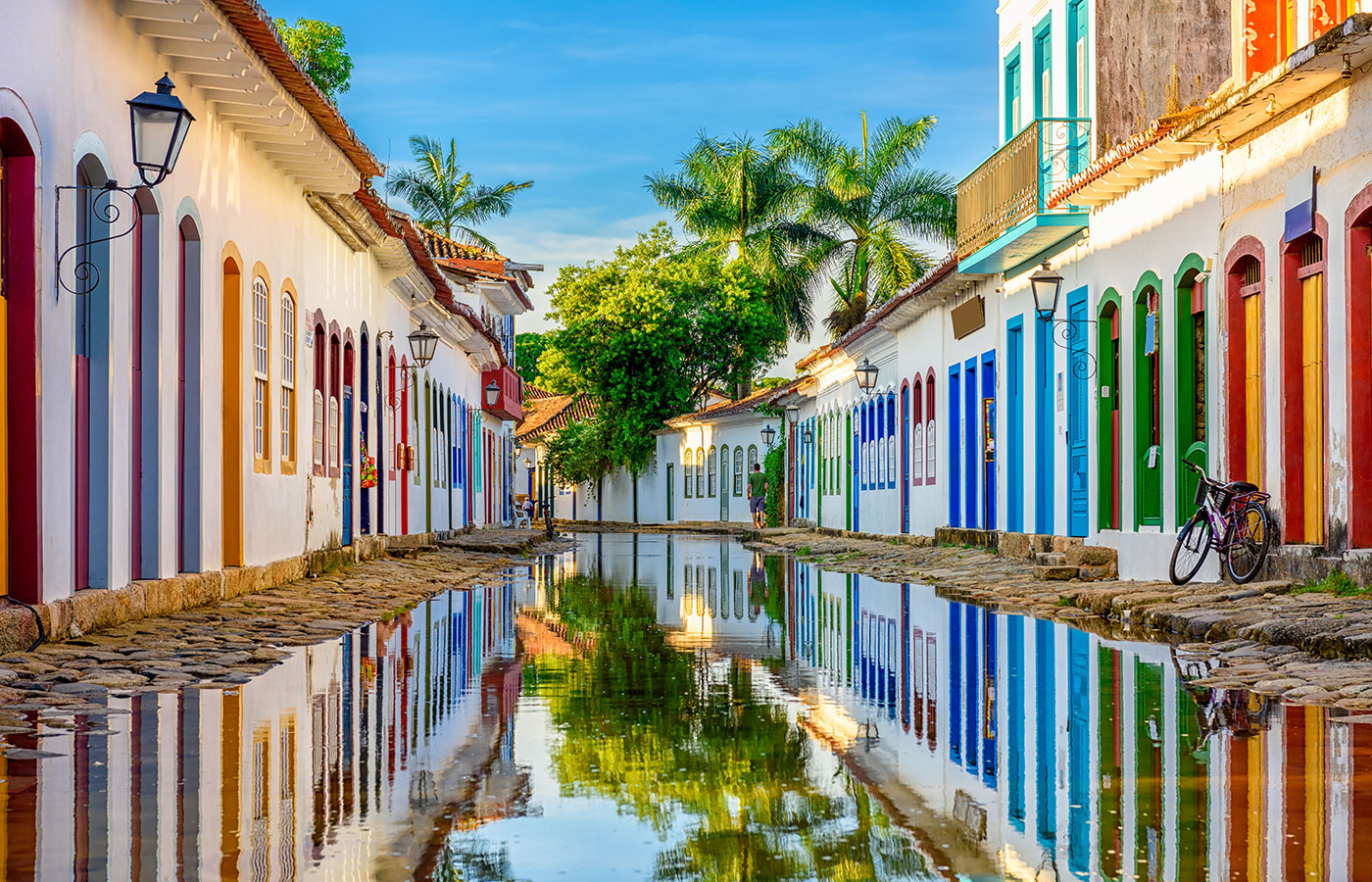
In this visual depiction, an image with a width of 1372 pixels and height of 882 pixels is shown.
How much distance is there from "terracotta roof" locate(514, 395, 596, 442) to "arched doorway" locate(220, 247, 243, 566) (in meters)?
47.4

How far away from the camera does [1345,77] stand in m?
11.4

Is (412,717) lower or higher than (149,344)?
lower

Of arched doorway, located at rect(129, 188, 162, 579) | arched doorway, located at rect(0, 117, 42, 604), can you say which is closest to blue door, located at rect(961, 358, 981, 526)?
arched doorway, located at rect(129, 188, 162, 579)

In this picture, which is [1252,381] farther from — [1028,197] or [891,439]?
[891,439]

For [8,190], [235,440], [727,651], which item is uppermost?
[8,190]

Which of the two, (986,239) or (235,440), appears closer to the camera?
(235,440)

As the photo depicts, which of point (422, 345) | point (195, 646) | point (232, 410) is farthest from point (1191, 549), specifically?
point (422, 345)

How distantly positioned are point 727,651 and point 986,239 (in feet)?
41.2

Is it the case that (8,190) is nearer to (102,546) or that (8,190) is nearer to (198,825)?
(102,546)

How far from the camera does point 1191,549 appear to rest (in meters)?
13.5

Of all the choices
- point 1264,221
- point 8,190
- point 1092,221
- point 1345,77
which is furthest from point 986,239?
point 8,190

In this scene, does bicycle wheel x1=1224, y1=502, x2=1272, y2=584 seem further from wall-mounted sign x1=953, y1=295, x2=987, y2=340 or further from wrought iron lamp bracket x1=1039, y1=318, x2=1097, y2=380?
wall-mounted sign x1=953, y1=295, x2=987, y2=340

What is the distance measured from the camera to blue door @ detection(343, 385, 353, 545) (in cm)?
2059

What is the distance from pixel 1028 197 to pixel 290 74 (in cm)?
942
